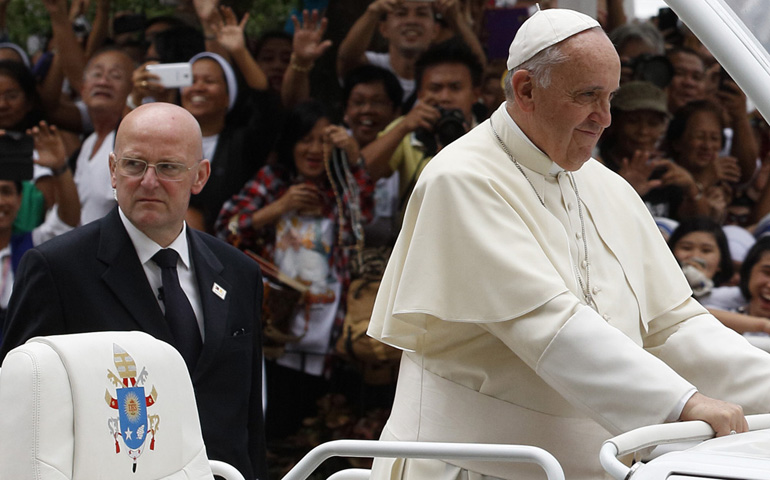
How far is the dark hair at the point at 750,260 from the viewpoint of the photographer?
246 inches

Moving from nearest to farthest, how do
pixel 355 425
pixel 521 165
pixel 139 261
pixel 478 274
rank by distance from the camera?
1. pixel 478 274
2. pixel 521 165
3. pixel 139 261
4. pixel 355 425

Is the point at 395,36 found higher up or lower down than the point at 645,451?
higher up

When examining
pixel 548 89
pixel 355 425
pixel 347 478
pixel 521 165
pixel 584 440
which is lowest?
pixel 355 425

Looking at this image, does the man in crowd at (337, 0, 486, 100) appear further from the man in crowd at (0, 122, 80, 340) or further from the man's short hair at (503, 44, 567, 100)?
the man's short hair at (503, 44, 567, 100)

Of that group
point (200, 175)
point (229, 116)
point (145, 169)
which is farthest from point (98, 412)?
point (229, 116)

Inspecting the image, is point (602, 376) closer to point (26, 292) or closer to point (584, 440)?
point (584, 440)

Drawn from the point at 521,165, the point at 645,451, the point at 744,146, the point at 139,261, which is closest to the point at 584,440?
the point at 645,451

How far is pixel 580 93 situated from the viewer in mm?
2961

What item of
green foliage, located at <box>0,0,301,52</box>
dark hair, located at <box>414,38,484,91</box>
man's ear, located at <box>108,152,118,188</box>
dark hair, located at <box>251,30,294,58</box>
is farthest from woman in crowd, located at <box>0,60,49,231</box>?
man's ear, located at <box>108,152,118,188</box>

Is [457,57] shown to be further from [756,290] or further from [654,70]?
[756,290]

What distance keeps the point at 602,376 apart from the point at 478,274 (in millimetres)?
424

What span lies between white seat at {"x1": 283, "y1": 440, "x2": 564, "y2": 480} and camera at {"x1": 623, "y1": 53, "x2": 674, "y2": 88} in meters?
4.34

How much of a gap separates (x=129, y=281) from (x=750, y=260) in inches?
156

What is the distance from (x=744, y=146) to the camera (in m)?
6.57
